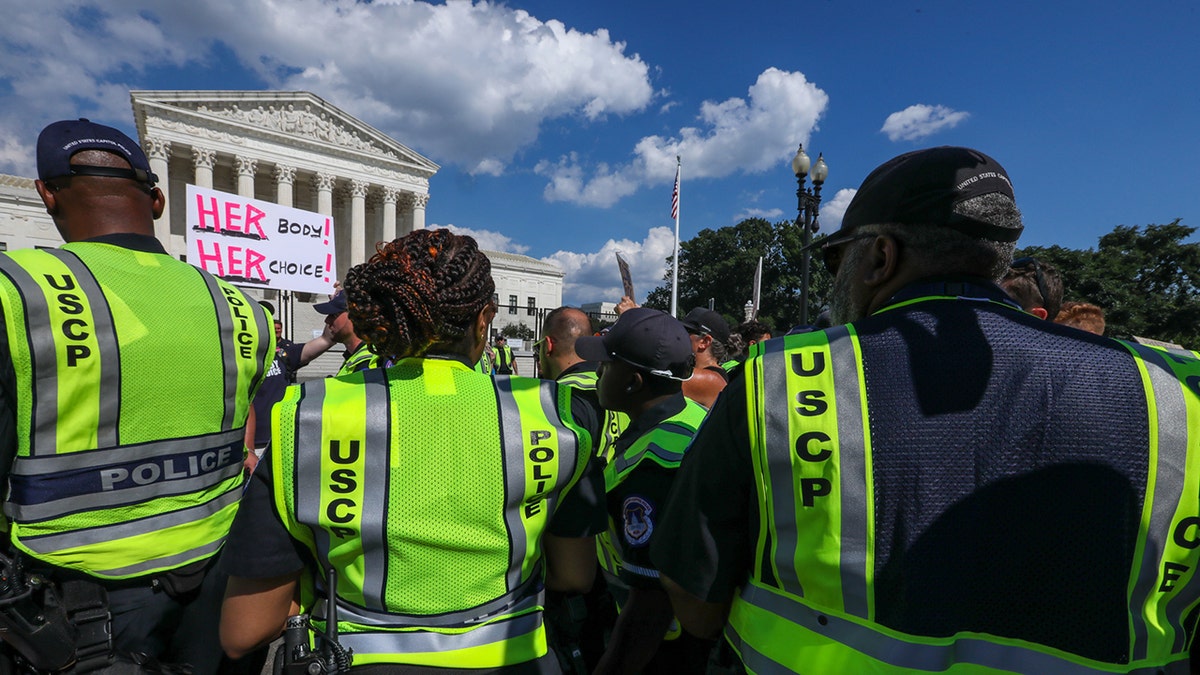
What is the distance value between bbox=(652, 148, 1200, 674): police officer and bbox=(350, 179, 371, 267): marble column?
4545cm

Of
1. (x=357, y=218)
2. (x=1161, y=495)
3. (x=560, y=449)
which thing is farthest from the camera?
(x=357, y=218)

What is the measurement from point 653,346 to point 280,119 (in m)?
46.5

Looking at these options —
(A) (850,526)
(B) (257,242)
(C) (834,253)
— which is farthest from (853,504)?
(B) (257,242)

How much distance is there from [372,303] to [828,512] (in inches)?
49.6

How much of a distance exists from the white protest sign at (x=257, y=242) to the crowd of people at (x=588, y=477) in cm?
733

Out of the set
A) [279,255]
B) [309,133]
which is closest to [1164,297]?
[279,255]

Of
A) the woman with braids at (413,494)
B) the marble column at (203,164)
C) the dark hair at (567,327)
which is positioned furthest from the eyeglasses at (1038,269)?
the marble column at (203,164)

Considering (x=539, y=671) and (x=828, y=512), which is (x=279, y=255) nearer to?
(x=539, y=671)

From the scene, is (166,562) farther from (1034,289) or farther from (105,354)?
(1034,289)

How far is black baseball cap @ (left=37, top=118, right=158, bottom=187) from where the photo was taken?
2.00m

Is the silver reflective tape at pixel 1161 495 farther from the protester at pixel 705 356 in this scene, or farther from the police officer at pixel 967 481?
the protester at pixel 705 356

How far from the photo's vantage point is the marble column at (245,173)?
1483 inches

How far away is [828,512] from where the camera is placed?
3.57 feet

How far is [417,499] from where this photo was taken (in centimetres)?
146
